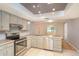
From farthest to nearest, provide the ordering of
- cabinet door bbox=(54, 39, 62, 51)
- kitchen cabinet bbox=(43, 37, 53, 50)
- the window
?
1. the window
2. kitchen cabinet bbox=(43, 37, 53, 50)
3. cabinet door bbox=(54, 39, 62, 51)

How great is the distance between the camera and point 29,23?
4.37 m

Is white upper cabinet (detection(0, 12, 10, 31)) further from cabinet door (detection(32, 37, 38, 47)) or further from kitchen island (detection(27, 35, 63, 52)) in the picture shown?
cabinet door (detection(32, 37, 38, 47))

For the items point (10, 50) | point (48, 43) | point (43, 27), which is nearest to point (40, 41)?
point (48, 43)

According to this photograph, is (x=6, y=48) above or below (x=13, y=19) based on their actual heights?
below

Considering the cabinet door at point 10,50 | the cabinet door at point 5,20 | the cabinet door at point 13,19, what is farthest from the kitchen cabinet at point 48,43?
the cabinet door at point 5,20

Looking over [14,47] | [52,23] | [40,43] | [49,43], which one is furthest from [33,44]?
[14,47]

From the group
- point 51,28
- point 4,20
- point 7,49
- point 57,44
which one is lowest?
point 57,44

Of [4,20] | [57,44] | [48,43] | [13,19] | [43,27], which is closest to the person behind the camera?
[4,20]

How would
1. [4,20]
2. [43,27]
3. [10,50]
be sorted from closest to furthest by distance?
[10,50], [4,20], [43,27]

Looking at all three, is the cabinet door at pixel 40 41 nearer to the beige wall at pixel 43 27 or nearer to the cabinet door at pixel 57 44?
the beige wall at pixel 43 27

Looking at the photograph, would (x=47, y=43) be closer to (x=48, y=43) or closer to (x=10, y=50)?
(x=48, y=43)

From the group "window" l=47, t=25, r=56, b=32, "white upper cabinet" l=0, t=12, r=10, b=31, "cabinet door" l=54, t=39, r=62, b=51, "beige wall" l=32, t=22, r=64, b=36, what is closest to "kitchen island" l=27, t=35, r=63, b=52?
"cabinet door" l=54, t=39, r=62, b=51

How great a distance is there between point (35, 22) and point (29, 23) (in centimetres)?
38

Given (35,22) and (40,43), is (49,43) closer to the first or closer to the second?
(40,43)
